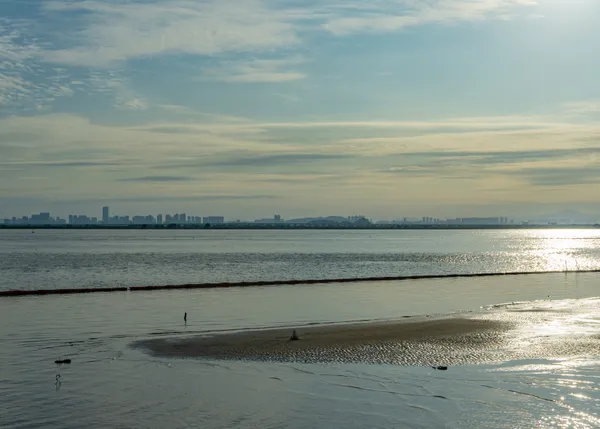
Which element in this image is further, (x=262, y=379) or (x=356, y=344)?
(x=356, y=344)

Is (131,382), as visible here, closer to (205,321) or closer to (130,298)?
(205,321)

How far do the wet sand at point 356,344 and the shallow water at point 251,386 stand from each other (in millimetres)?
1349

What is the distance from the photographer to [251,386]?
23.2 metres

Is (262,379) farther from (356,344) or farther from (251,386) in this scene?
(356,344)

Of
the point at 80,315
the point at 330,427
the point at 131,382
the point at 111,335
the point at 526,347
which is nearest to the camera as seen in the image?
the point at 330,427

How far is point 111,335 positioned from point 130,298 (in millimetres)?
19728

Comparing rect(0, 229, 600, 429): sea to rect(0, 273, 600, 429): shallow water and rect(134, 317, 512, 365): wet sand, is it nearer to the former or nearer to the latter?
rect(0, 273, 600, 429): shallow water

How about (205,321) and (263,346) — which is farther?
(205,321)

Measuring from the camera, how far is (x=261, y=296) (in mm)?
54875

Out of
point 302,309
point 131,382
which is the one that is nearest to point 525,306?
point 302,309

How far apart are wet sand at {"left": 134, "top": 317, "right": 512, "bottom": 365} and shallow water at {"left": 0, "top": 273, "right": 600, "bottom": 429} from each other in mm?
1349

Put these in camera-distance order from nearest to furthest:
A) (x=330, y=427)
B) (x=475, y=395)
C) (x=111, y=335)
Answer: (x=330, y=427) < (x=475, y=395) < (x=111, y=335)

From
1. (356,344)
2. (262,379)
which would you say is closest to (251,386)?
(262,379)

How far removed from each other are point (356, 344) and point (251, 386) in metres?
8.79
